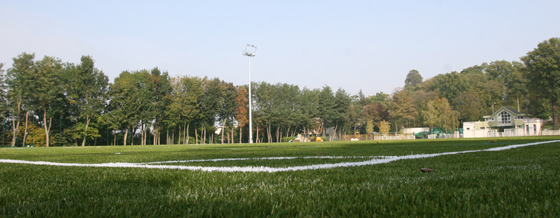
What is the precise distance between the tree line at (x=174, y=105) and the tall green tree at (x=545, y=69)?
0.40ft

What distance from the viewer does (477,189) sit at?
244 centimetres

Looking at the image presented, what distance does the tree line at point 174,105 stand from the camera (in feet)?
133

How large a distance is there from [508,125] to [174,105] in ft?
168

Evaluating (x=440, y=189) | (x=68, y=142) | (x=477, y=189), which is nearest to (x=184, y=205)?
(x=440, y=189)

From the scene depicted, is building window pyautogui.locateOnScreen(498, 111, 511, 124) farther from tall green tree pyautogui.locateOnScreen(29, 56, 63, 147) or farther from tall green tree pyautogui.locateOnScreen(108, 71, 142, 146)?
tall green tree pyautogui.locateOnScreen(29, 56, 63, 147)

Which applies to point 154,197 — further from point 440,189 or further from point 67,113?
point 67,113

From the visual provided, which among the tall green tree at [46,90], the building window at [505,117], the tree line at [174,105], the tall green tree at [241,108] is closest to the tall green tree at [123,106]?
the tree line at [174,105]

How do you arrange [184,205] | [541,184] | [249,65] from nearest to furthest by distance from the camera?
[184,205] < [541,184] < [249,65]

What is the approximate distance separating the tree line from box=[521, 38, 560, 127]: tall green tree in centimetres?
12

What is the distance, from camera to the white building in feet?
156

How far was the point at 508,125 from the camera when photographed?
55.2 meters

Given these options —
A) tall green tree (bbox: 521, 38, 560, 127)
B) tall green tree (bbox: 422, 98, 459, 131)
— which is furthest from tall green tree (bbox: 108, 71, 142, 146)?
tall green tree (bbox: 521, 38, 560, 127)

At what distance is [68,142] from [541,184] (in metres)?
49.9

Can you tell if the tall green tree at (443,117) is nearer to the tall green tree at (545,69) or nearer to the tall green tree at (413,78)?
the tall green tree at (545,69)
